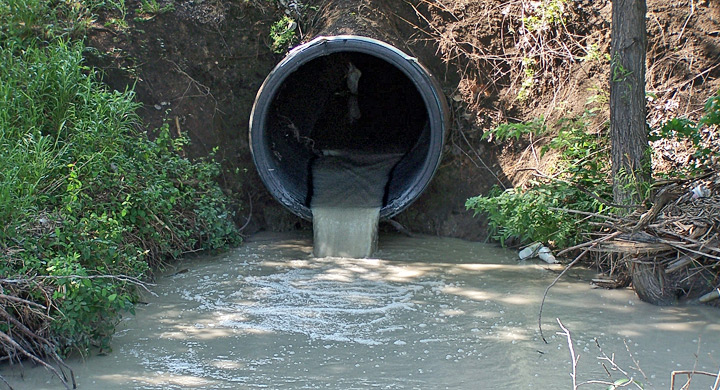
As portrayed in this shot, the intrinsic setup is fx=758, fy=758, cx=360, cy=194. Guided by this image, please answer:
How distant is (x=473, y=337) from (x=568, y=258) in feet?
6.13

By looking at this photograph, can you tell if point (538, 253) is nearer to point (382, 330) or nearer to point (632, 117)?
point (632, 117)

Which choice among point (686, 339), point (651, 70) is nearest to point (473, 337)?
point (686, 339)

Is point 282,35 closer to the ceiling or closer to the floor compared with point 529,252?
closer to the ceiling

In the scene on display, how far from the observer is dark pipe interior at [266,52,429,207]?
741 cm

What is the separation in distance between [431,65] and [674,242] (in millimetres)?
3323

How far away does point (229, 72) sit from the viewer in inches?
283

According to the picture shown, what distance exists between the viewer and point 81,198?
4.91 m

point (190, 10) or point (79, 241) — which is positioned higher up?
point (190, 10)

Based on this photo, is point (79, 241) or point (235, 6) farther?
point (235, 6)

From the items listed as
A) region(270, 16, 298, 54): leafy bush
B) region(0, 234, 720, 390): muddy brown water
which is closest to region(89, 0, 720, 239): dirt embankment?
region(270, 16, 298, 54): leafy bush

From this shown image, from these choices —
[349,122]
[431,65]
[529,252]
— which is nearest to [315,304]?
[529,252]

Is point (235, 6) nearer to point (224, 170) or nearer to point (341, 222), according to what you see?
point (224, 170)

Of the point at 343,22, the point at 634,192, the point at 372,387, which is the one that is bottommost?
the point at 372,387

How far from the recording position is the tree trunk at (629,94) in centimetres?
486
